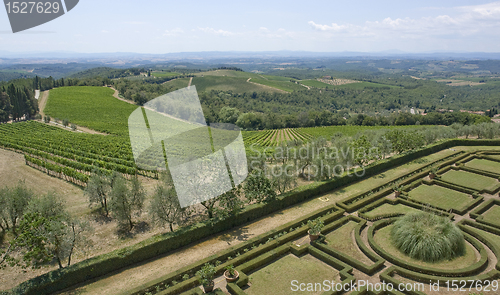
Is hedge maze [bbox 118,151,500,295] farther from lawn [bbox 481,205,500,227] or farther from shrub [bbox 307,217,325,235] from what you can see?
shrub [bbox 307,217,325,235]

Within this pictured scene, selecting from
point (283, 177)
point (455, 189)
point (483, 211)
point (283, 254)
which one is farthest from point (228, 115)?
point (283, 254)

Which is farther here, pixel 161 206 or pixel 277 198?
pixel 277 198

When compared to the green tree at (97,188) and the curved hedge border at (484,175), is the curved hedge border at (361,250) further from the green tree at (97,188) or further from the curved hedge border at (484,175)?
the green tree at (97,188)

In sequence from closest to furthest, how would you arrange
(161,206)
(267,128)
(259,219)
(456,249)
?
(456,249), (161,206), (259,219), (267,128)

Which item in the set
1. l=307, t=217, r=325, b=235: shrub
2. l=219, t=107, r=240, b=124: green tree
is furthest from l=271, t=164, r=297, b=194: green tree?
l=219, t=107, r=240, b=124: green tree

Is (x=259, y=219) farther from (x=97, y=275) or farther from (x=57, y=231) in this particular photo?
(x=57, y=231)

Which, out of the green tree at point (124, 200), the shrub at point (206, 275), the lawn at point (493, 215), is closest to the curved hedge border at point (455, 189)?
the lawn at point (493, 215)

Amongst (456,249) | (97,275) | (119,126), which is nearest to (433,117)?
(456,249)
